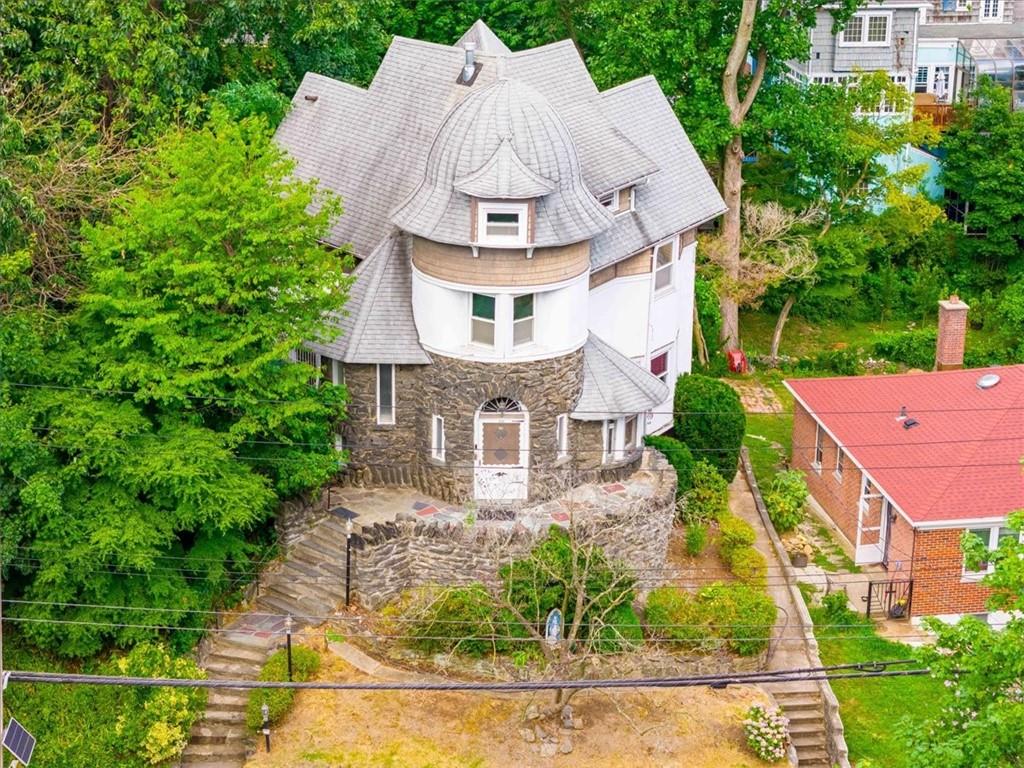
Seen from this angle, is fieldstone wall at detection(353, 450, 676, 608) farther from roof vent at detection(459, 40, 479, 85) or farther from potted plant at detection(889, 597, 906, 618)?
roof vent at detection(459, 40, 479, 85)

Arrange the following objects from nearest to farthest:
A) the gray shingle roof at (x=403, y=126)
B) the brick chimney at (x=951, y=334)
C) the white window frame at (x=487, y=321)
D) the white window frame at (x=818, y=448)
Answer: the white window frame at (x=487, y=321) < the gray shingle roof at (x=403, y=126) < the white window frame at (x=818, y=448) < the brick chimney at (x=951, y=334)

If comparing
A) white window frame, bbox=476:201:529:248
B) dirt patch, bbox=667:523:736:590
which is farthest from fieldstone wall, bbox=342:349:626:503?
white window frame, bbox=476:201:529:248

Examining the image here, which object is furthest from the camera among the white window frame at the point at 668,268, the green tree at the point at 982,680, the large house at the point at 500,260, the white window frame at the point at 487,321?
the white window frame at the point at 668,268

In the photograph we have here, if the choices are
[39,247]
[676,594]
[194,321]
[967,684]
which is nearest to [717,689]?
[676,594]

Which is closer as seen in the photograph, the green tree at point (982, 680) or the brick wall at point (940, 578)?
the green tree at point (982, 680)

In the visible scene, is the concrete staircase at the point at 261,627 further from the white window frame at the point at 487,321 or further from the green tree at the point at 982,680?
the green tree at the point at 982,680

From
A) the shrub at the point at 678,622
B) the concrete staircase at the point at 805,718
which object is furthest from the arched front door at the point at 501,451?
the concrete staircase at the point at 805,718
